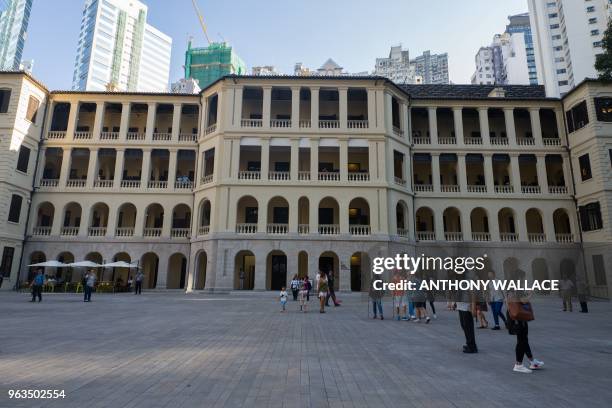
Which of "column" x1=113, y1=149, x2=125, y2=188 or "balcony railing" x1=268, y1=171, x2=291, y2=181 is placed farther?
"column" x1=113, y1=149, x2=125, y2=188

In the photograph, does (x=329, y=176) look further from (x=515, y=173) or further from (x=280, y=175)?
(x=515, y=173)

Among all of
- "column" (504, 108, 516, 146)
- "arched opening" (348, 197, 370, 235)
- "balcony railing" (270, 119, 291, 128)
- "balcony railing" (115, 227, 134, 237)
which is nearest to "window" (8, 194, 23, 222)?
"balcony railing" (115, 227, 134, 237)

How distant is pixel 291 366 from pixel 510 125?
1396 inches

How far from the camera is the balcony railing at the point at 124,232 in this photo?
1305 inches

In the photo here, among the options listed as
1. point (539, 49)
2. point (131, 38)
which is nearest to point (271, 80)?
point (539, 49)

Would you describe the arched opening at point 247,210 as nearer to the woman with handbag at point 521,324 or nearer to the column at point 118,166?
the column at point 118,166

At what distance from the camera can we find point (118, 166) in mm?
34188

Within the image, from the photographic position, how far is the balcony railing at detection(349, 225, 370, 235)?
2973cm

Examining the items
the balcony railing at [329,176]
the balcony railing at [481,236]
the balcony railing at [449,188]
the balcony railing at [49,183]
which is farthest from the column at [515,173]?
the balcony railing at [49,183]

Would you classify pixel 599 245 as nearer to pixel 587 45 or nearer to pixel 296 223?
pixel 296 223

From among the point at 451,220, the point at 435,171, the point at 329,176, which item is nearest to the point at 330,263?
the point at 329,176

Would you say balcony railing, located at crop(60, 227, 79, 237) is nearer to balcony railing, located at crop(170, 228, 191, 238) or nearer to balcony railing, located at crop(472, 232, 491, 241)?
balcony railing, located at crop(170, 228, 191, 238)

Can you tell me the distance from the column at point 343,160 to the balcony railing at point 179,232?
15007 mm

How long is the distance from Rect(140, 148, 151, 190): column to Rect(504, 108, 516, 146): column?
34.2 metres
